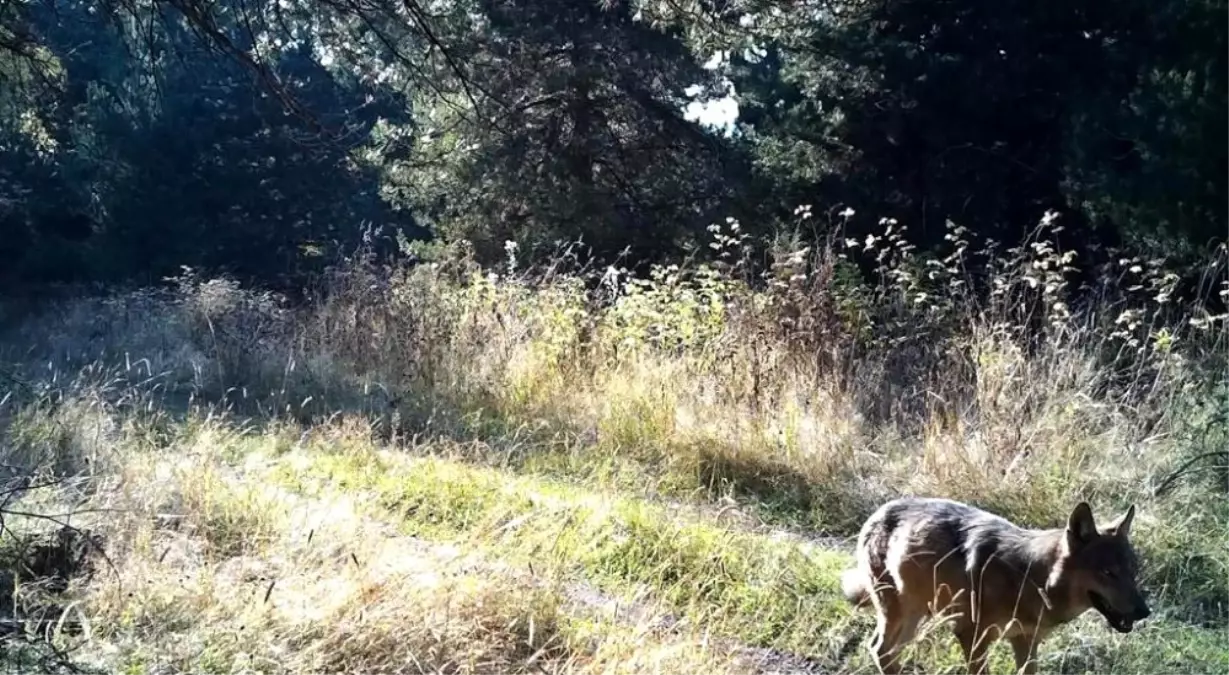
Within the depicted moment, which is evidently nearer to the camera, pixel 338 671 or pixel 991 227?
pixel 338 671

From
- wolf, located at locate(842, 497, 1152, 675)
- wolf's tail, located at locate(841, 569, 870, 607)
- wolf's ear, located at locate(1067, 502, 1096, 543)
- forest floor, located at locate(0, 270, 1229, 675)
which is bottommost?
forest floor, located at locate(0, 270, 1229, 675)

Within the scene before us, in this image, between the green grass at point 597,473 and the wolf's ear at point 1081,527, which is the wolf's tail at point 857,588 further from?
the wolf's ear at point 1081,527

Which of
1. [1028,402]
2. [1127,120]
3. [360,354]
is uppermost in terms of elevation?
[1127,120]

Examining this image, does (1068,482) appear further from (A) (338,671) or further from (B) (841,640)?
(A) (338,671)

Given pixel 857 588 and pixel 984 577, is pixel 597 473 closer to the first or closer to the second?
pixel 857 588

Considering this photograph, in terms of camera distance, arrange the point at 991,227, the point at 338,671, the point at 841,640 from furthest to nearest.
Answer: the point at 991,227 < the point at 841,640 < the point at 338,671

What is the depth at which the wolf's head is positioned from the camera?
10.3ft

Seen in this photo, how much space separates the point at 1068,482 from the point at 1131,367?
1.58 metres

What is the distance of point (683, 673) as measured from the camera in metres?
3.35

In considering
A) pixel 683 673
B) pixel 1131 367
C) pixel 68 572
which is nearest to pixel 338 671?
pixel 683 673

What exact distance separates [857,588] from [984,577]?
495mm

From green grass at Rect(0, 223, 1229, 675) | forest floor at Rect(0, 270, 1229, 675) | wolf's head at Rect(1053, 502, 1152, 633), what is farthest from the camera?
green grass at Rect(0, 223, 1229, 675)

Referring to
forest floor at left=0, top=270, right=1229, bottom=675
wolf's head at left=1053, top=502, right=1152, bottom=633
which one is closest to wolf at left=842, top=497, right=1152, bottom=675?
wolf's head at left=1053, top=502, right=1152, bottom=633

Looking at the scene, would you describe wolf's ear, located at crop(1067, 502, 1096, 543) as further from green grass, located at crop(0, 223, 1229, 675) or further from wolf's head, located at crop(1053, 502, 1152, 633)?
green grass, located at crop(0, 223, 1229, 675)
